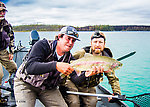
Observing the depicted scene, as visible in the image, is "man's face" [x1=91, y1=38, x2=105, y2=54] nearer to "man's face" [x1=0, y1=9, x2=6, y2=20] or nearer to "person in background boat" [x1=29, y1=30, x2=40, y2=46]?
"man's face" [x1=0, y1=9, x2=6, y2=20]

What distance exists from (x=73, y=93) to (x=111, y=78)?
0.97m

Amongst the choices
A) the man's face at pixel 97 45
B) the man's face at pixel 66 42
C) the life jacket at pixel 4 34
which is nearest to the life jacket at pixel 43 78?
the man's face at pixel 66 42

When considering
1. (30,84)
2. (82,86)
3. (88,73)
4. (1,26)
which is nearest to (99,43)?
(88,73)

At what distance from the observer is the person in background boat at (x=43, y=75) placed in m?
2.70

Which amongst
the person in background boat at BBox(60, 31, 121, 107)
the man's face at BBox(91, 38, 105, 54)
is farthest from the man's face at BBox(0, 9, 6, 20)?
the man's face at BBox(91, 38, 105, 54)

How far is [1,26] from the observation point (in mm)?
4789

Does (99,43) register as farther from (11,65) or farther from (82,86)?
(11,65)

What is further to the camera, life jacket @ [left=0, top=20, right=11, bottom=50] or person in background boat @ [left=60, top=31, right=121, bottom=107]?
life jacket @ [left=0, top=20, right=11, bottom=50]

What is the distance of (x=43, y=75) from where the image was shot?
9.36 ft

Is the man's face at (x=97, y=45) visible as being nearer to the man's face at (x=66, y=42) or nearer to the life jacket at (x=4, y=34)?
the man's face at (x=66, y=42)

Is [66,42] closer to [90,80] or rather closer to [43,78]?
[43,78]

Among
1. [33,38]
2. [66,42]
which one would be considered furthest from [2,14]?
[66,42]

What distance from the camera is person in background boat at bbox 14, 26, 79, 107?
2698mm

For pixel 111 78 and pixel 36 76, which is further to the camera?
pixel 111 78
